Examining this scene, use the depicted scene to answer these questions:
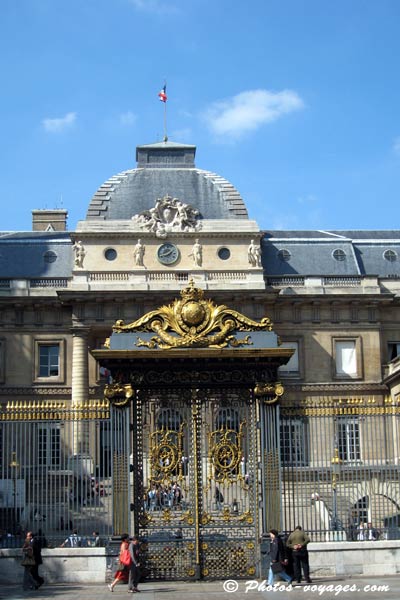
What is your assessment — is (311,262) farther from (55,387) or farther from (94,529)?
(94,529)

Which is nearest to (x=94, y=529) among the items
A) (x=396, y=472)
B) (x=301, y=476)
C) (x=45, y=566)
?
(x=45, y=566)

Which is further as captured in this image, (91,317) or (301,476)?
(91,317)

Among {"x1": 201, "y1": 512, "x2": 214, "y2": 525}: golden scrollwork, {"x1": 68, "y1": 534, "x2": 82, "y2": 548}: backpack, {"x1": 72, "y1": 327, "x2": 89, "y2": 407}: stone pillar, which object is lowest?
{"x1": 68, "y1": 534, "x2": 82, "y2": 548}: backpack

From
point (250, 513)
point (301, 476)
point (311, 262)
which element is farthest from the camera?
point (311, 262)

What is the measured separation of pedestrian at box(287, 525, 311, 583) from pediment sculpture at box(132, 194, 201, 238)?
110 feet

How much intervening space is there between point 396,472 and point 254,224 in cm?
3172

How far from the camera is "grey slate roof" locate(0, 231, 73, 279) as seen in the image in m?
55.2

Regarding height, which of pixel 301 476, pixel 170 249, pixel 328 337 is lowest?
pixel 301 476

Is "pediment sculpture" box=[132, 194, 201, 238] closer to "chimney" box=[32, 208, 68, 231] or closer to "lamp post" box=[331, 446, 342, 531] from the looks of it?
"chimney" box=[32, 208, 68, 231]

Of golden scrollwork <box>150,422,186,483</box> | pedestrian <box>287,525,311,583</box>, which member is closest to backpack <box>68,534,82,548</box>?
golden scrollwork <box>150,422,186,483</box>

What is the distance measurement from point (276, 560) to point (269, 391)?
3.28 m

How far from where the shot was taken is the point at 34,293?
52.7m

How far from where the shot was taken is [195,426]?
70.2 feet

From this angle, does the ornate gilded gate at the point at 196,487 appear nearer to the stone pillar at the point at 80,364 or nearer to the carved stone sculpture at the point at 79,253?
the stone pillar at the point at 80,364
